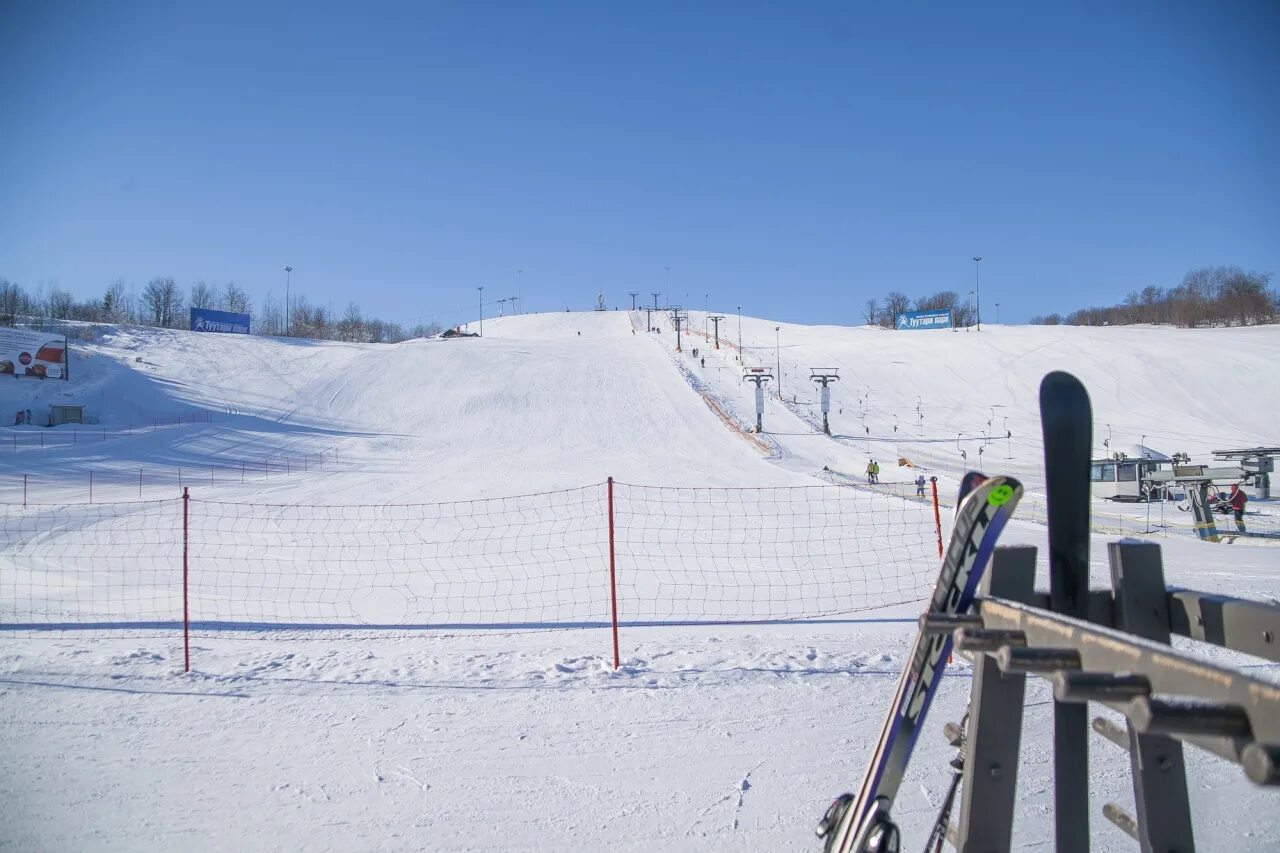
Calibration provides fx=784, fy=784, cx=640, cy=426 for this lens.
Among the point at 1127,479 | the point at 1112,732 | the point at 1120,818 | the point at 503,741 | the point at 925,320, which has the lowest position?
the point at 503,741

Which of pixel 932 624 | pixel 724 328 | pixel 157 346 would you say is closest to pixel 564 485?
pixel 932 624

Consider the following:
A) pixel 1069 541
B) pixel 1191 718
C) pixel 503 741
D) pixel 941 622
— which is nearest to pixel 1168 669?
pixel 1191 718

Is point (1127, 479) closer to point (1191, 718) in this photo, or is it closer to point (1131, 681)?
point (1131, 681)

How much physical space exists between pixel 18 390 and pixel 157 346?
13.2 metres

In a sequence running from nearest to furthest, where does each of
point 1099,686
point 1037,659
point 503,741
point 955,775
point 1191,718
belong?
point 1191,718 < point 1099,686 < point 1037,659 < point 955,775 < point 503,741

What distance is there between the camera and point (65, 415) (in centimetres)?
3572

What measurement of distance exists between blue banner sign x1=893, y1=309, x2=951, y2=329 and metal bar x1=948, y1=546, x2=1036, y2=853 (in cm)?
7729

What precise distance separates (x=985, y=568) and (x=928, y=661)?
0.34 m

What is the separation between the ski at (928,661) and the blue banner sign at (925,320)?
3042 inches

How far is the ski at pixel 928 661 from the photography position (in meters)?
2.28

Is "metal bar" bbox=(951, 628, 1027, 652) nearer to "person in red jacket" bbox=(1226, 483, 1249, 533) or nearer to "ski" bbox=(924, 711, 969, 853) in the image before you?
"ski" bbox=(924, 711, 969, 853)

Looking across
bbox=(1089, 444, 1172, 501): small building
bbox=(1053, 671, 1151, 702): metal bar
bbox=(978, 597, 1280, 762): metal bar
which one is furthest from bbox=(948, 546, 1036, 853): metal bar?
bbox=(1089, 444, 1172, 501): small building

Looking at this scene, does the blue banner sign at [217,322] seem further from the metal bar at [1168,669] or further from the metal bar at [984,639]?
the metal bar at [1168,669]

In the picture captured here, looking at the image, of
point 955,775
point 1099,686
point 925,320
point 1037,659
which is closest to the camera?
point 1099,686
